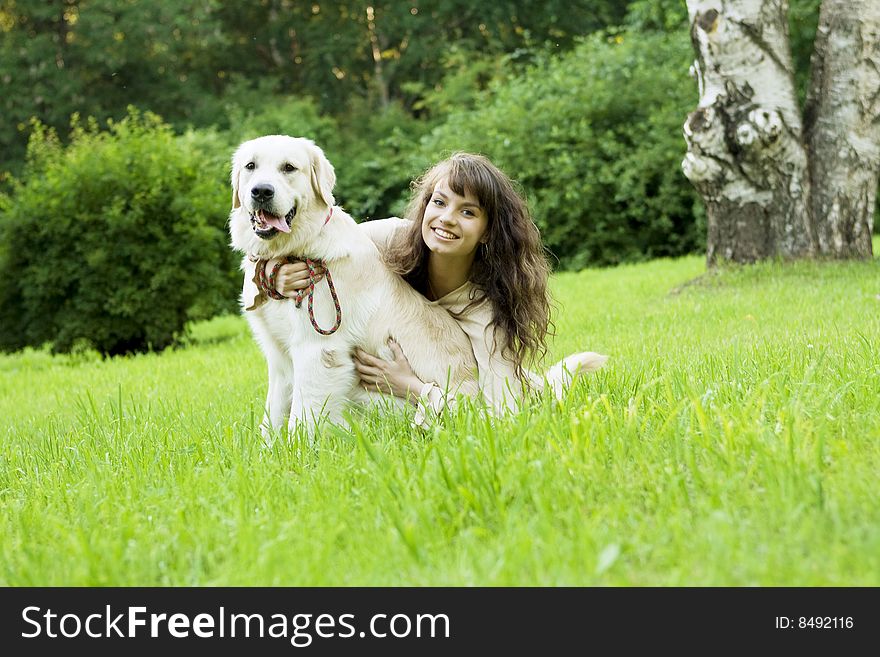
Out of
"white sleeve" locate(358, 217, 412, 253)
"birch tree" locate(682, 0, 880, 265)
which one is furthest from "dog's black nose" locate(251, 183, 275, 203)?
"birch tree" locate(682, 0, 880, 265)

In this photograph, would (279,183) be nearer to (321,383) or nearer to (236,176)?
(236,176)

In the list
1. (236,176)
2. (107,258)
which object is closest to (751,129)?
(236,176)

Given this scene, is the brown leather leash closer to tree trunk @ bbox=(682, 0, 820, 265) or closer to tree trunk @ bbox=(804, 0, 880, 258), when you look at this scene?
tree trunk @ bbox=(682, 0, 820, 265)

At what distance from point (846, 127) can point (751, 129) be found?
3.50 feet

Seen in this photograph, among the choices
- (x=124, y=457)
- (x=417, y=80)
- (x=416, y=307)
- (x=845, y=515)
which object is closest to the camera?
(x=845, y=515)

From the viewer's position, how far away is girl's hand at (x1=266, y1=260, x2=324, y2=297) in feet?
12.2

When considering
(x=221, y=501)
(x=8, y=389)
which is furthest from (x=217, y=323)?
(x=221, y=501)

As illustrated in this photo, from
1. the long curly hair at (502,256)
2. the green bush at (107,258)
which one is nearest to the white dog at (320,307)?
the long curly hair at (502,256)

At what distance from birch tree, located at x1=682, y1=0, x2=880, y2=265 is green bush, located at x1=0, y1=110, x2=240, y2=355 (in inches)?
222

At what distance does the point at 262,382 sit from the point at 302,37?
23679mm

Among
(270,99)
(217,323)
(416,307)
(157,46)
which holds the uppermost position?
(157,46)

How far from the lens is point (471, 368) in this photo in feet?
12.9

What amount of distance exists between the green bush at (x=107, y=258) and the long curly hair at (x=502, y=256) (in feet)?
21.7
